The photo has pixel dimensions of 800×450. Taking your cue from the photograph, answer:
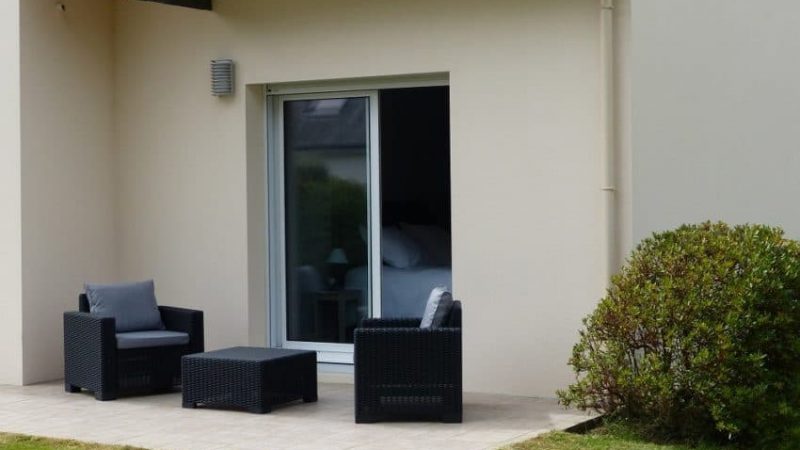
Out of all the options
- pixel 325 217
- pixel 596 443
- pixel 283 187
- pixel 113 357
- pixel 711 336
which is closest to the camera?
pixel 711 336

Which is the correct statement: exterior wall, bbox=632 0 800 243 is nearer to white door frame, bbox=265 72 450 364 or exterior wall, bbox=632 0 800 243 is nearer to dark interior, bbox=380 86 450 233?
dark interior, bbox=380 86 450 233

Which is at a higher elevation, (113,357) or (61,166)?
(61,166)

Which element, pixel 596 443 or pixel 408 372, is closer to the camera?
pixel 596 443

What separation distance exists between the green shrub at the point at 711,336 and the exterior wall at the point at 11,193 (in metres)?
4.74

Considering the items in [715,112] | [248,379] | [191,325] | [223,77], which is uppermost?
[223,77]

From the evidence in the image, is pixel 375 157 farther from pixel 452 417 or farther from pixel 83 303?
pixel 452 417

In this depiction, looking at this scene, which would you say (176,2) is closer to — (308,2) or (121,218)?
(308,2)

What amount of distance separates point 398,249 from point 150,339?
80.3 inches

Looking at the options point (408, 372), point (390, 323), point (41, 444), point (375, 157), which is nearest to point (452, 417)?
point (408, 372)

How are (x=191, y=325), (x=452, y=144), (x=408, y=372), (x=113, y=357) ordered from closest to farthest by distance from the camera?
(x=408, y=372), (x=113, y=357), (x=452, y=144), (x=191, y=325)

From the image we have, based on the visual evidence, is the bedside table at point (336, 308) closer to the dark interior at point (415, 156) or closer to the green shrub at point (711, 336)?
the dark interior at point (415, 156)

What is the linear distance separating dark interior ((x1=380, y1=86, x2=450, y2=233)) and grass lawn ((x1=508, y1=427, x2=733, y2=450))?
262 cm

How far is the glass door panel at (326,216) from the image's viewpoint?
10117 millimetres

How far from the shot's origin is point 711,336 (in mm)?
7074
